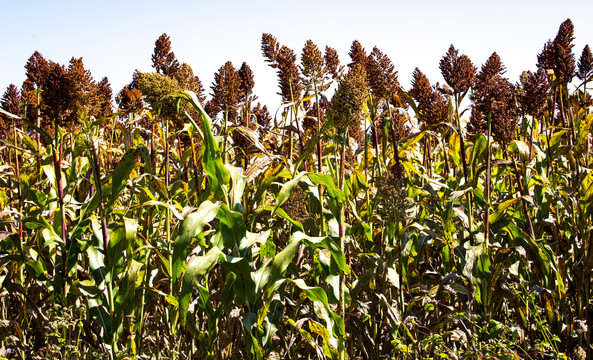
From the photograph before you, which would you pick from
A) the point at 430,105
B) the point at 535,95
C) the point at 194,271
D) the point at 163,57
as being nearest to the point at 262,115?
the point at 163,57

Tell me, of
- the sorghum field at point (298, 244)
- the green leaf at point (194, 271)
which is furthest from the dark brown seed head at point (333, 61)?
the green leaf at point (194, 271)

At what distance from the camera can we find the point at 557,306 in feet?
9.27

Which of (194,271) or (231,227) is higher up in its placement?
(231,227)

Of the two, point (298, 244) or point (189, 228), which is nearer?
point (189, 228)

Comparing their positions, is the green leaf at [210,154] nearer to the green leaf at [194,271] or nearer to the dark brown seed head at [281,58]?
the green leaf at [194,271]

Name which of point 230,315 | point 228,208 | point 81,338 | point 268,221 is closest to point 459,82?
point 268,221

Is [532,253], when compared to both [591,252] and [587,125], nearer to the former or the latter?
[591,252]

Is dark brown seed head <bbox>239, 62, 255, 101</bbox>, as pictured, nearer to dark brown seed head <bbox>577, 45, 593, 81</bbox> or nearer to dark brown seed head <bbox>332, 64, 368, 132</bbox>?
dark brown seed head <bbox>332, 64, 368, 132</bbox>

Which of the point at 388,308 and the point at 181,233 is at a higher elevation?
the point at 181,233

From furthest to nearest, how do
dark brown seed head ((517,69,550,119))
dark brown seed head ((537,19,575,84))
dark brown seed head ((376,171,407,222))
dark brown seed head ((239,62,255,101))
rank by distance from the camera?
dark brown seed head ((239,62,255,101)), dark brown seed head ((537,19,575,84)), dark brown seed head ((517,69,550,119)), dark brown seed head ((376,171,407,222))

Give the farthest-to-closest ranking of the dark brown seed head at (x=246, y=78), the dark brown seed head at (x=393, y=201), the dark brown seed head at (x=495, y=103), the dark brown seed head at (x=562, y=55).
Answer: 1. the dark brown seed head at (x=246, y=78)
2. the dark brown seed head at (x=562, y=55)
3. the dark brown seed head at (x=495, y=103)
4. the dark brown seed head at (x=393, y=201)

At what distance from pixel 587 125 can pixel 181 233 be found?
8.33ft

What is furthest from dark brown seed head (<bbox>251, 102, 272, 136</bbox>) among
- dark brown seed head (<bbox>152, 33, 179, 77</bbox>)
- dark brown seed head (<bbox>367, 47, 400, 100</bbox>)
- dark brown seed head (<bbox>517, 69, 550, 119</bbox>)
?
dark brown seed head (<bbox>517, 69, 550, 119</bbox>)

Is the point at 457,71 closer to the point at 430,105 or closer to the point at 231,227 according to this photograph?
the point at 430,105
